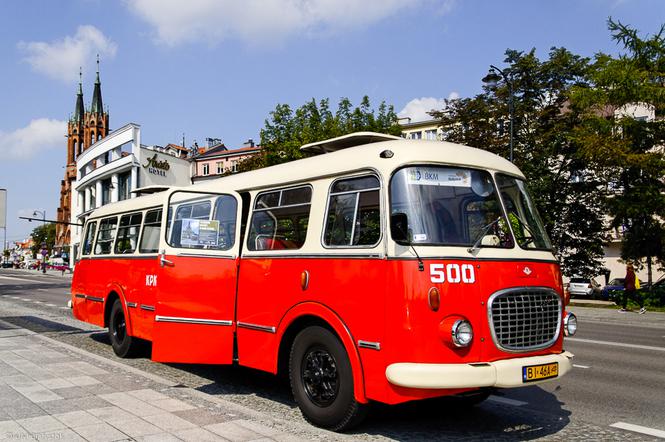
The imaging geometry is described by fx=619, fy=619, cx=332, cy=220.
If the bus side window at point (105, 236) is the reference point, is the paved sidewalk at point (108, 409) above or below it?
below

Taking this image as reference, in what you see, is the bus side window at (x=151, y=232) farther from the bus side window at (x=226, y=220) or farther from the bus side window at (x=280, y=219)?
the bus side window at (x=280, y=219)

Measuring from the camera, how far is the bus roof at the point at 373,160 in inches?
229

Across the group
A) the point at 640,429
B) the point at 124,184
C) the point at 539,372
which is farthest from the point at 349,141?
the point at 124,184

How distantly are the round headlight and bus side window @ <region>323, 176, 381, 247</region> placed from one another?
3.40 ft

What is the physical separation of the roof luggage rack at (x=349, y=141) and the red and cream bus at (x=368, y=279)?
30mm

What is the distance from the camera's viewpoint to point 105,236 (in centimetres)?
1123

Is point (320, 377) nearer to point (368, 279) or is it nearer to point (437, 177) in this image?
point (368, 279)

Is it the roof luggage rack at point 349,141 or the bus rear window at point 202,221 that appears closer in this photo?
the roof luggage rack at point 349,141

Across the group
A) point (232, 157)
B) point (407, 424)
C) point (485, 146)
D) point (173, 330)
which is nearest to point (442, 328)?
point (407, 424)

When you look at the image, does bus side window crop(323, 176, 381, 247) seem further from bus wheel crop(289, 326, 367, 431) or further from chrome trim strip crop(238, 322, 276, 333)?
chrome trim strip crop(238, 322, 276, 333)

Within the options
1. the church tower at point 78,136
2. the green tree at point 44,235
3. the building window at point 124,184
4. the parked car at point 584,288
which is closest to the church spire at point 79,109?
the church tower at point 78,136

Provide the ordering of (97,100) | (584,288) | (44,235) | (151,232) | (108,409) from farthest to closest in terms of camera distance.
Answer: (44,235) → (97,100) → (584,288) → (151,232) → (108,409)

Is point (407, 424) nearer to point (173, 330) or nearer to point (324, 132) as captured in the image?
point (173, 330)

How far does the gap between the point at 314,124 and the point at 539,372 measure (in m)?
32.6
